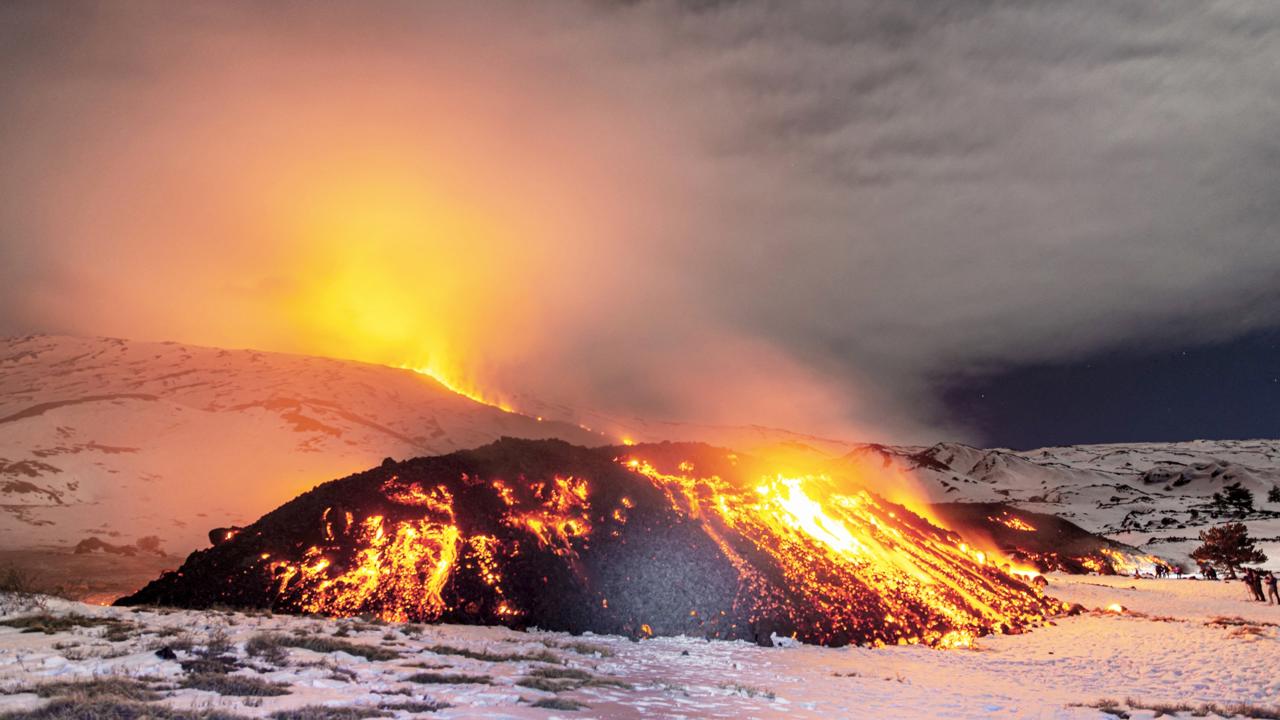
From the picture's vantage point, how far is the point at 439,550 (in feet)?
97.9

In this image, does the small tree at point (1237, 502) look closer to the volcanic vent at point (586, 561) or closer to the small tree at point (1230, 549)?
the small tree at point (1230, 549)

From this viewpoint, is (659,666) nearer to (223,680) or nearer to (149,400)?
(223,680)

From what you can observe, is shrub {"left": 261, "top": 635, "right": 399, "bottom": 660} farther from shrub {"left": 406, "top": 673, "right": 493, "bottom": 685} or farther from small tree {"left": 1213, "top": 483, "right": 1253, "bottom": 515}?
small tree {"left": 1213, "top": 483, "right": 1253, "bottom": 515}

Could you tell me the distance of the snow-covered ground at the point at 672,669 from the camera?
12680 mm

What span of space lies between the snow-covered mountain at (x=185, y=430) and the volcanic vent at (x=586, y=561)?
1921 inches

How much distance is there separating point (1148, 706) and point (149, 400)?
500 feet

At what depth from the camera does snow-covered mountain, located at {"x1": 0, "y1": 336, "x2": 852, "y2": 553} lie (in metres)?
77.6

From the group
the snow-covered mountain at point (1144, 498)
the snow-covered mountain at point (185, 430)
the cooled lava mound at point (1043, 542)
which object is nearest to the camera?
the cooled lava mound at point (1043, 542)

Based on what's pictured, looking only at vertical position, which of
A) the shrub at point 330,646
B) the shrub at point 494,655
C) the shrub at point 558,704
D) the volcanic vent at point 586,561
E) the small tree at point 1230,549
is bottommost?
the shrub at point 494,655

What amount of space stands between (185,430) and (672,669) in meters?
122

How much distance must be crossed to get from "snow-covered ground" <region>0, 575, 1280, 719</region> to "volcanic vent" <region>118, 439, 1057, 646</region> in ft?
7.51

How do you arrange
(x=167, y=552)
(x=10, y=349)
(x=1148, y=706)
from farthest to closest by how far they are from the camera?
(x=10, y=349) < (x=167, y=552) < (x=1148, y=706)

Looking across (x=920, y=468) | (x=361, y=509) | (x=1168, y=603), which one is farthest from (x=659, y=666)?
(x=920, y=468)

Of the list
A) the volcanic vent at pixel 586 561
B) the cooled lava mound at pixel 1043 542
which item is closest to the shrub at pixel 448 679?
the volcanic vent at pixel 586 561
